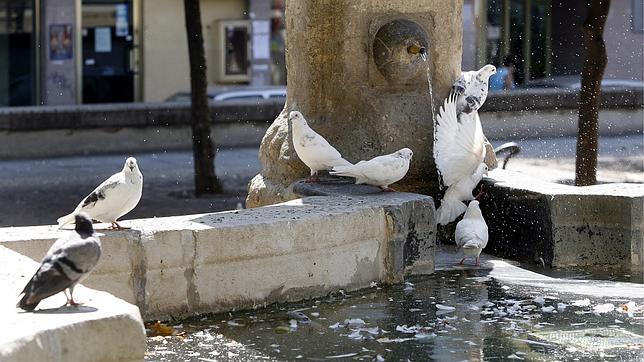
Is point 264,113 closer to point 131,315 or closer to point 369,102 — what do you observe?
point 369,102

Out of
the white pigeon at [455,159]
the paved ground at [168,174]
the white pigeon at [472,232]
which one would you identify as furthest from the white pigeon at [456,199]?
the paved ground at [168,174]

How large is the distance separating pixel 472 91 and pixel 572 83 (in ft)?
50.2

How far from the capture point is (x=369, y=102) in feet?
31.6

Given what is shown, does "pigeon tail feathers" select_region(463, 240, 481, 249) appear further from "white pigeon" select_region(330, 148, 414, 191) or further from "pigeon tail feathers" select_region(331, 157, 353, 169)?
"pigeon tail feathers" select_region(331, 157, 353, 169)

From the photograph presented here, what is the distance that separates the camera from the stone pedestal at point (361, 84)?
31.3ft

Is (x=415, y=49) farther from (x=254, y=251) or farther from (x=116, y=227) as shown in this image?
(x=116, y=227)

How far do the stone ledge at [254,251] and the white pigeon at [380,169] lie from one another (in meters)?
0.25

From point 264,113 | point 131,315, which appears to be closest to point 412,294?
point 131,315

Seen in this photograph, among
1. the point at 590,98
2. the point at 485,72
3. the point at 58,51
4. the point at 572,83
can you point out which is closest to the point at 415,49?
the point at 485,72

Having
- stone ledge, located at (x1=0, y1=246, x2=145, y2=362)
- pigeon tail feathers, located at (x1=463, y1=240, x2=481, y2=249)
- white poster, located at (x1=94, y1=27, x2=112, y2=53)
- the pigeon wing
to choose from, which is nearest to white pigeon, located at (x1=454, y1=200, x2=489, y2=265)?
pigeon tail feathers, located at (x1=463, y1=240, x2=481, y2=249)

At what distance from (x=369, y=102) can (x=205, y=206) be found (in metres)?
6.11

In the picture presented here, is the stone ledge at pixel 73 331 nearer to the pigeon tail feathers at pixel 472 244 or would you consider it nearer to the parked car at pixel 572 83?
the pigeon tail feathers at pixel 472 244

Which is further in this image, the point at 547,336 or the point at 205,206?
the point at 205,206

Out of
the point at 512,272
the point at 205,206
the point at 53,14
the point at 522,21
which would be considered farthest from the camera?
the point at 522,21
